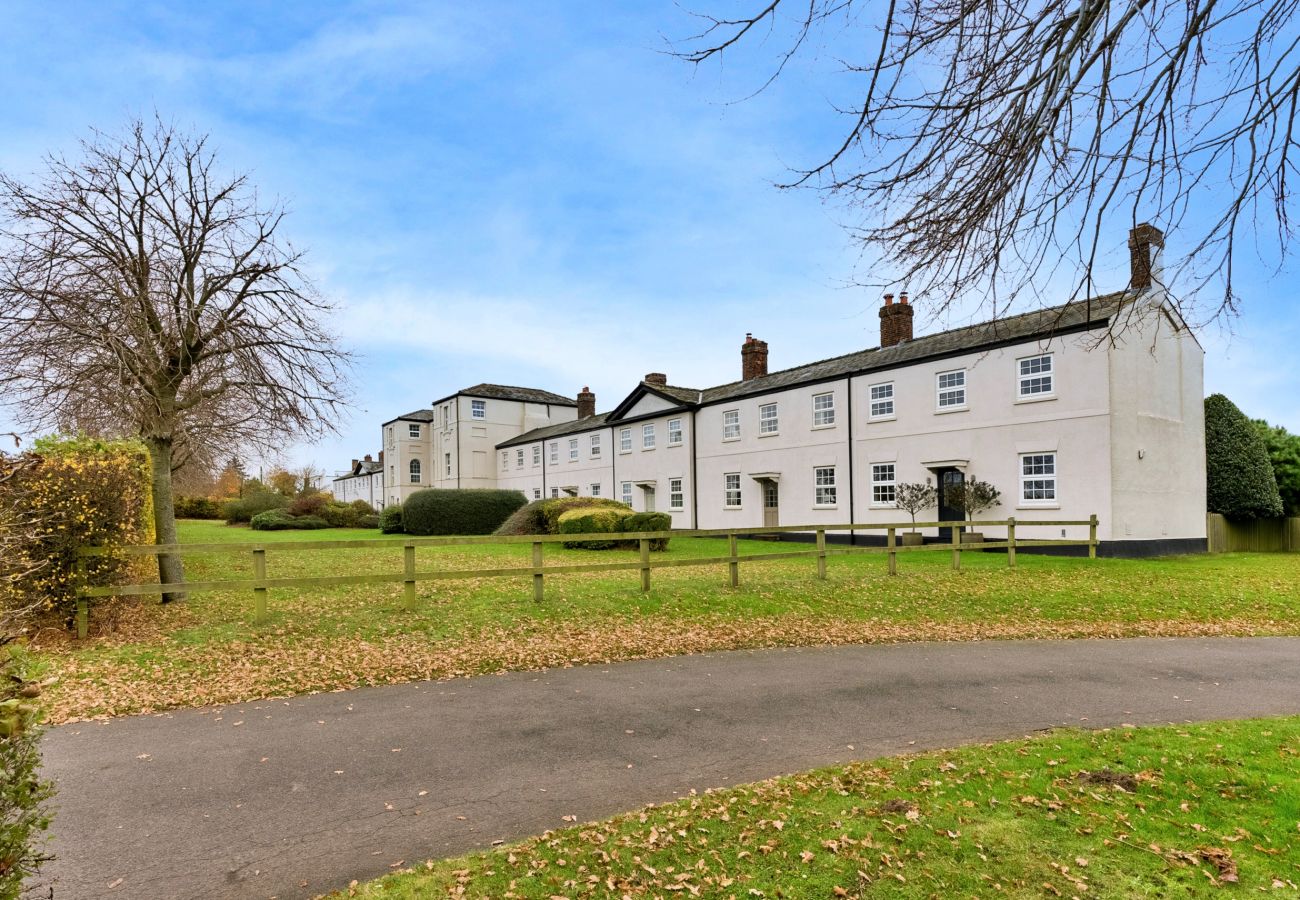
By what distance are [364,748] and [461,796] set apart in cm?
135

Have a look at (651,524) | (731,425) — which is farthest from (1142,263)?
(731,425)

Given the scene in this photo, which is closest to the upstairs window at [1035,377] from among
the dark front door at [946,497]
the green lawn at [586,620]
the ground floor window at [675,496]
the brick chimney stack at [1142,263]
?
the dark front door at [946,497]

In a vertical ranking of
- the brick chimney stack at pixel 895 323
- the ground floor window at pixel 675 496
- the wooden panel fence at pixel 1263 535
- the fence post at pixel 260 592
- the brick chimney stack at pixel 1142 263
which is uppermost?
the brick chimney stack at pixel 895 323

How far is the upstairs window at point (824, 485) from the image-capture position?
26859mm

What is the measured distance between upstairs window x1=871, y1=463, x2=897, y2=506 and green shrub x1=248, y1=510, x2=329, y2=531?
103 feet

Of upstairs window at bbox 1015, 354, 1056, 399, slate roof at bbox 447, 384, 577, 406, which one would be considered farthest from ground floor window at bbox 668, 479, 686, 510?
slate roof at bbox 447, 384, 577, 406

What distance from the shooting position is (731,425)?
31.1 meters

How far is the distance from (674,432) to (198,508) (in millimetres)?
37886

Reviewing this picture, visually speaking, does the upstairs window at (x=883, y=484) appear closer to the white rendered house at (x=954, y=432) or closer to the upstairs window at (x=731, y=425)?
the white rendered house at (x=954, y=432)

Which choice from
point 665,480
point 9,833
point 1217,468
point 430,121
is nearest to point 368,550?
point 665,480

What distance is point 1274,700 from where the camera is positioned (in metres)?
6.84

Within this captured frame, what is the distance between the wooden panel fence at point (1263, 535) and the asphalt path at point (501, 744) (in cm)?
2161

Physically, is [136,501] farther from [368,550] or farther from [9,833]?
[368,550]

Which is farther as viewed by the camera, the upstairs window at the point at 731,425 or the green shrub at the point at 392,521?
the green shrub at the point at 392,521
